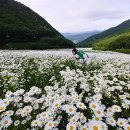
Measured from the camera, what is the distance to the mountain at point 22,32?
7934 centimetres

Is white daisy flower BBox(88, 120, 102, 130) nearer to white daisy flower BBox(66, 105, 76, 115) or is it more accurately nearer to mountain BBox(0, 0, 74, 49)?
white daisy flower BBox(66, 105, 76, 115)

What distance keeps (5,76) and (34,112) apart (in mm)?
5438

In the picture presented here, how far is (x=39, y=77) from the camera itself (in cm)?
1113

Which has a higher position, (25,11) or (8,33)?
(25,11)

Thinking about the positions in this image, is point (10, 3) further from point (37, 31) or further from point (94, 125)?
point (94, 125)

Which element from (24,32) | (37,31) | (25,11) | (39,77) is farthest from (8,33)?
(39,77)

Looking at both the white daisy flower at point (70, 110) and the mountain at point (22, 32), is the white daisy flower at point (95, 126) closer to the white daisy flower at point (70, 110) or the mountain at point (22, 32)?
the white daisy flower at point (70, 110)

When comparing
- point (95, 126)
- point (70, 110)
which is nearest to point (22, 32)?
point (70, 110)

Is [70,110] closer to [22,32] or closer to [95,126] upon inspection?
[95,126]

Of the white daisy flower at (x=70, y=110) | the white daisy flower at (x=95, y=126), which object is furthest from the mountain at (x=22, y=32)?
the white daisy flower at (x=95, y=126)

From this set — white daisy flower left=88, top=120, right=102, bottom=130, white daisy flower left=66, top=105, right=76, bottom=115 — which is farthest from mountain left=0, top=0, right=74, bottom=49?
white daisy flower left=88, top=120, right=102, bottom=130

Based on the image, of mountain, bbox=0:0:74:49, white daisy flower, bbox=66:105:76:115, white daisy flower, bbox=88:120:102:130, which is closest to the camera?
white daisy flower, bbox=88:120:102:130

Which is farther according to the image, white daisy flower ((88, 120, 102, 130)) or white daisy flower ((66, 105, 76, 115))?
white daisy flower ((66, 105, 76, 115))

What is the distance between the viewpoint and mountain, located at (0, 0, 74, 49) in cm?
7934
